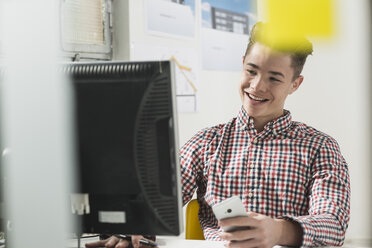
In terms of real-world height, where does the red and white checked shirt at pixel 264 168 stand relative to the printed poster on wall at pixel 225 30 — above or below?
below

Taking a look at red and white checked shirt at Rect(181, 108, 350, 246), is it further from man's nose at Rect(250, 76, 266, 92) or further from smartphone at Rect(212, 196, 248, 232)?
smartphone at Rect(212, 196, 248, 232)

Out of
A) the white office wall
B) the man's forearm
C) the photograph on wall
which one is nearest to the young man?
the man's forearm

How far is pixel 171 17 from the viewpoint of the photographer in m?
2.40

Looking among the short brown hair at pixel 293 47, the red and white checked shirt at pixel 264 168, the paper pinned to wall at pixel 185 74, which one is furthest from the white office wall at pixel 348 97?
the red and white checked shirt at pixel 264 168

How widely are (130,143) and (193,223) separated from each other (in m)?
0.75

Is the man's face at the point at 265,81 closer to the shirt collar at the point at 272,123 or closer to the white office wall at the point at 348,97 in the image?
the shirt collar at the point at 272,123

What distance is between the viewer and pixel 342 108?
10.3 feet

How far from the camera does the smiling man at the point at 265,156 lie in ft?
4.74

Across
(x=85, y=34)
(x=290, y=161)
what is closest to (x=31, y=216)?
(x=290, y=161)

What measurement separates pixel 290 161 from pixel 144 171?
0.78m

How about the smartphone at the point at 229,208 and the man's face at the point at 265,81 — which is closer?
the smartphone at the point at 229,208

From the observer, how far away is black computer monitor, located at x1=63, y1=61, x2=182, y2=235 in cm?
80

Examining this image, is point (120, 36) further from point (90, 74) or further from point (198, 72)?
point (90, 74)

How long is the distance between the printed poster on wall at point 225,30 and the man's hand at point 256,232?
5.41 ft
